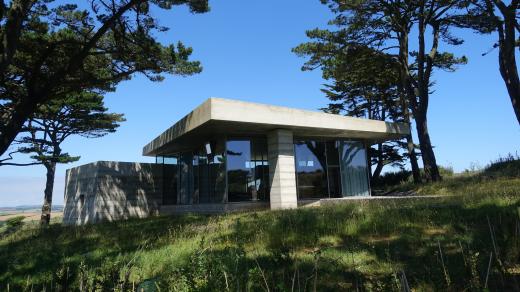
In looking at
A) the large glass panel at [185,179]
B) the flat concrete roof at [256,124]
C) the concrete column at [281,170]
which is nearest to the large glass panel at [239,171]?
the flat concrete roof at [256,124]

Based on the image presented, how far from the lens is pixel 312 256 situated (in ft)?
17.9

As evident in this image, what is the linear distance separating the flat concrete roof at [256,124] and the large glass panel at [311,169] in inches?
34.5

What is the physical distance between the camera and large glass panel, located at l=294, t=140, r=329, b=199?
17.9 m

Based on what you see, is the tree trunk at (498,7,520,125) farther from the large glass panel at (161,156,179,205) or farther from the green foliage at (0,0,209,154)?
the large glass panel at (161,156,179,205)

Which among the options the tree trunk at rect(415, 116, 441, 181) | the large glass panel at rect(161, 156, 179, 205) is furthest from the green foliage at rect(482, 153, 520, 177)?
the large glass panel at rect(161, 156, 179, 205)

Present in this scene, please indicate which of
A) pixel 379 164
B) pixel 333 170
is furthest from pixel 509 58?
pixel 379 164

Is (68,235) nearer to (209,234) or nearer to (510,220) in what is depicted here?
(209,234)

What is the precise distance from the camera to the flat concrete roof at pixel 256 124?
41.9 ft

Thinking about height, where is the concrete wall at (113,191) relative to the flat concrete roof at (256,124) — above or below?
below

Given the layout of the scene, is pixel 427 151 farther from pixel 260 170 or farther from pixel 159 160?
pixel 159 160

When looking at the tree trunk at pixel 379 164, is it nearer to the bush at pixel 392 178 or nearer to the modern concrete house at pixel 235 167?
the bush at pixel 392 178

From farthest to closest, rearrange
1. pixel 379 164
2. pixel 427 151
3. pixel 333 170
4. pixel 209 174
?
pixel 379 164 → pixel 427 151 → pixel 333 170 → pixel 209 174

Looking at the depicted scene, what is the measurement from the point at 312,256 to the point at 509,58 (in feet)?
51.1

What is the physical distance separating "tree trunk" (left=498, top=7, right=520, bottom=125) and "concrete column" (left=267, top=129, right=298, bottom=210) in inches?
401
